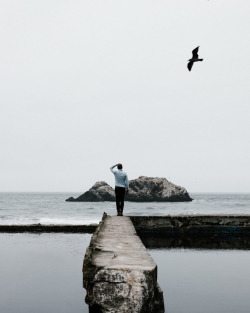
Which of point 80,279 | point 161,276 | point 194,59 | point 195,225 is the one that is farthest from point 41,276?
point 195,225

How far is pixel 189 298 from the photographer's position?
4.60m

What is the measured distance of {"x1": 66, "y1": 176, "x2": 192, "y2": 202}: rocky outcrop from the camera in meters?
88.6

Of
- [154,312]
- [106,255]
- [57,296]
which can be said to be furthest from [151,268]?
[57,296]

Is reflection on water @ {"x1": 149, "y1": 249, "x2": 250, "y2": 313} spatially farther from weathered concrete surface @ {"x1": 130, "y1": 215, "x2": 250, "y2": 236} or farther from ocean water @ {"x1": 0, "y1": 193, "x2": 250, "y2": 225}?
ocean water @ {"x1": 0, "y1": 193, "x2": 250, "y2": 225}

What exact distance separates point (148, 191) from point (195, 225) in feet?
254

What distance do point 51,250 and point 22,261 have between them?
129cm

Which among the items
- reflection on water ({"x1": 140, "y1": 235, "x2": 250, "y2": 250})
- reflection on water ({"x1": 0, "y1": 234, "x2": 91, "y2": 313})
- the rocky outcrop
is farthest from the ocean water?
the rocky outcrop

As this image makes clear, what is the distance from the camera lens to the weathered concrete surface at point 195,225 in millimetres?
10727

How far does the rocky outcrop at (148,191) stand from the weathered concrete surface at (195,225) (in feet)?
251

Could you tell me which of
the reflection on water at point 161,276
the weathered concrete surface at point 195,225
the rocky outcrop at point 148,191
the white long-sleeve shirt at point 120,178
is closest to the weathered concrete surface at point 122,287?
the reflection on water at point 161,276

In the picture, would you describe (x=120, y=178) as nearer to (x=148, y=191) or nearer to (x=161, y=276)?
(x=161, y=276)

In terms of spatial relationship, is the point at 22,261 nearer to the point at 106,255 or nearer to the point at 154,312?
the point at 106,255

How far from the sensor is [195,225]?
35.3 ft

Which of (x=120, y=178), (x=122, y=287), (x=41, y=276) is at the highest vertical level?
(x=120, y=178)
